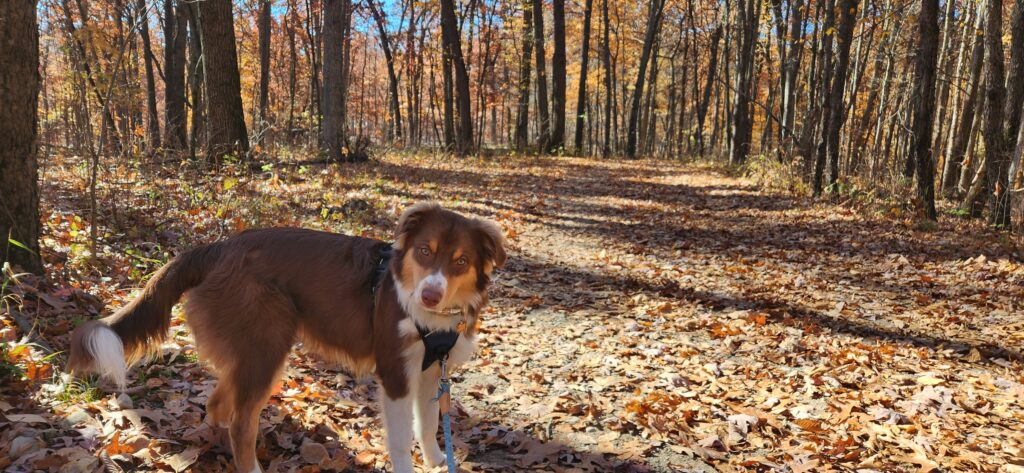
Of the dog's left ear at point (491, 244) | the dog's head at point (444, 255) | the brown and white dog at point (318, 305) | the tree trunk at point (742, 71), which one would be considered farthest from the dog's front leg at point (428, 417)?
the tree trunk at point (742, 71)

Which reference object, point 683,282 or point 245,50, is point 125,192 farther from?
point 245,50

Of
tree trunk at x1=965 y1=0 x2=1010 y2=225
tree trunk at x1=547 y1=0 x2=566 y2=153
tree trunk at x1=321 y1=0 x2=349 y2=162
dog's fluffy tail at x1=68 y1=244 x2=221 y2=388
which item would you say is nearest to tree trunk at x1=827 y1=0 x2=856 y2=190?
tree trunk at x1=965 y1=0 x2=1010 y2=225

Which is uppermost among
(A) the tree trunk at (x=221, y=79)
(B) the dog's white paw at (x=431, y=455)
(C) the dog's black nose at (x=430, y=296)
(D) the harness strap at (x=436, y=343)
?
(A) the tree trunk at (x=221, y=79)

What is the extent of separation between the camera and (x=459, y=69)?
24031 millimetres

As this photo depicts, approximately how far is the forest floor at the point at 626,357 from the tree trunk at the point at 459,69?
1373 cm

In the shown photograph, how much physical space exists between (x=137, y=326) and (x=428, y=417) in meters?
1.84

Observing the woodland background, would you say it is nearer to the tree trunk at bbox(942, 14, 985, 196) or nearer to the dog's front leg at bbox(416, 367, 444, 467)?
the tree trunk at bbox(942, 14, 985, 196)

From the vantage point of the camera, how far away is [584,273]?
9.12 m

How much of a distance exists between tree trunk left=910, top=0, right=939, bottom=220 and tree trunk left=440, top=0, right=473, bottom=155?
54.5 feet

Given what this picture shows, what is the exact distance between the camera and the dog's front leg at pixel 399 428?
352 centimetres

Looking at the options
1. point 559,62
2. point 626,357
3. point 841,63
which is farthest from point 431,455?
point 559,62

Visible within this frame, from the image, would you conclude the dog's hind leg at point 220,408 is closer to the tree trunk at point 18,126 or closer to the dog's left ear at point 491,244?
the dog's left ear at point 491,244

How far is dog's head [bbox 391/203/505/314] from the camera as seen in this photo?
337cm

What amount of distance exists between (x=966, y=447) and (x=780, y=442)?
1.22 meters
